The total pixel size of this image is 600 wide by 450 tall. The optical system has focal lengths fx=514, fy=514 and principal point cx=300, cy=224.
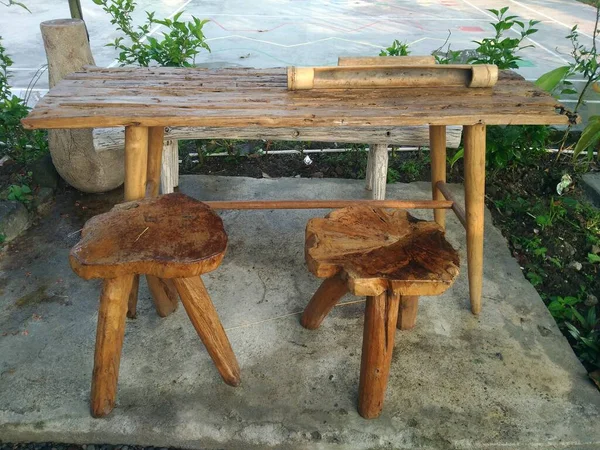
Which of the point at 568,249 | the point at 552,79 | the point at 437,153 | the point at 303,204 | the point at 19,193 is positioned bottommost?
the point at 568,249

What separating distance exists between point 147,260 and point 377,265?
74 centimetres

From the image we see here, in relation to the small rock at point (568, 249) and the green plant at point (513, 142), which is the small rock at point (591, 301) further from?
the green plant at point (513, 142)

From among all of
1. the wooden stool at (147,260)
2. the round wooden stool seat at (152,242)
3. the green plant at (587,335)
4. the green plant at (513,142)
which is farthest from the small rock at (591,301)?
the round wooden stool seat at (152,242)

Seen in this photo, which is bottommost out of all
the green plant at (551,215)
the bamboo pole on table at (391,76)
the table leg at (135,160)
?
the green plant at (551,215)

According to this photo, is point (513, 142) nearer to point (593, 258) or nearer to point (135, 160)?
point (593, 258)

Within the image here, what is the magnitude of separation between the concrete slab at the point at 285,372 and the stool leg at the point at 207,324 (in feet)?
0.32

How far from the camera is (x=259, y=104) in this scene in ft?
6.32

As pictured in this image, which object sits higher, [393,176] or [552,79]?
[552,79]

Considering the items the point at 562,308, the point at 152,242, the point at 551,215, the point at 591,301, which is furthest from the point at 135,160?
the point at 551,215

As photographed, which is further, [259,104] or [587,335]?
[587,335]

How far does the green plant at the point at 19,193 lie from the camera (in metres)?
3.06

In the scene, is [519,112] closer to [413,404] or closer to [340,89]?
[340,89]

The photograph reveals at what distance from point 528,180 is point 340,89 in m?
1.93

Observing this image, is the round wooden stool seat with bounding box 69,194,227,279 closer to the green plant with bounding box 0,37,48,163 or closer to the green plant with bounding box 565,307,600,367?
the green plant with bounding box 565,307,600,367
